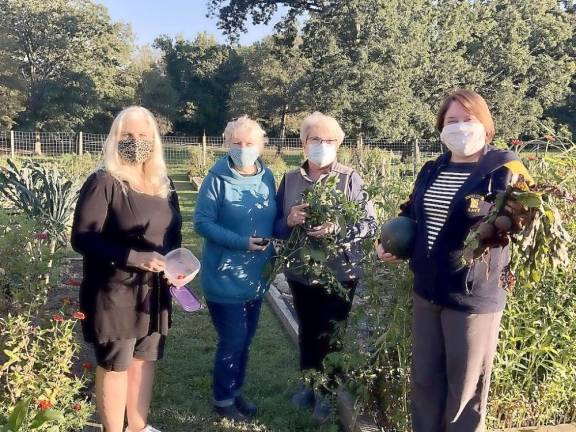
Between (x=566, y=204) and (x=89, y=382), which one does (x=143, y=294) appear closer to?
(x=89, y=382)

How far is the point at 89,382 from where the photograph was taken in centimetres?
361

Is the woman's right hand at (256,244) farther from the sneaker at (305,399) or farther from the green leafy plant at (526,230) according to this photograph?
the green leafy plant at (526,230)

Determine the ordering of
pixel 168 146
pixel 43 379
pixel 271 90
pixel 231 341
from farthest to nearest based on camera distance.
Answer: pixel 271 90
pixel 168 146
pixel 231 341
pixel 43 379

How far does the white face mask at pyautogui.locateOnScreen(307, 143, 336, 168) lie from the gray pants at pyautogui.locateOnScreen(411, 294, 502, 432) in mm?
1074

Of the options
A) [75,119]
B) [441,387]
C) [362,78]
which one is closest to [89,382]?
[441,387]

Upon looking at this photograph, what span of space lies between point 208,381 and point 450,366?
7.36 ft

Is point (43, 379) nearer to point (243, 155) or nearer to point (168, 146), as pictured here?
point (243, 155)

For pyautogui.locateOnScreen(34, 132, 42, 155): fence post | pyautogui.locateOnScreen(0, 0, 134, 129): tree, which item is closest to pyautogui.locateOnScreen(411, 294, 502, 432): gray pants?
pyautogui.locateOnScreen(34, 132, 42, 155): fence post

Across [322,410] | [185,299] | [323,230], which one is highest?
[323,230]

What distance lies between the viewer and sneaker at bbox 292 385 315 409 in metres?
3.71

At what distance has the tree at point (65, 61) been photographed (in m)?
36.0

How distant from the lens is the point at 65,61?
124ft

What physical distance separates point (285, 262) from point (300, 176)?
0.51 meters

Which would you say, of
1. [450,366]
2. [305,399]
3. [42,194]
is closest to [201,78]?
[42,194]
